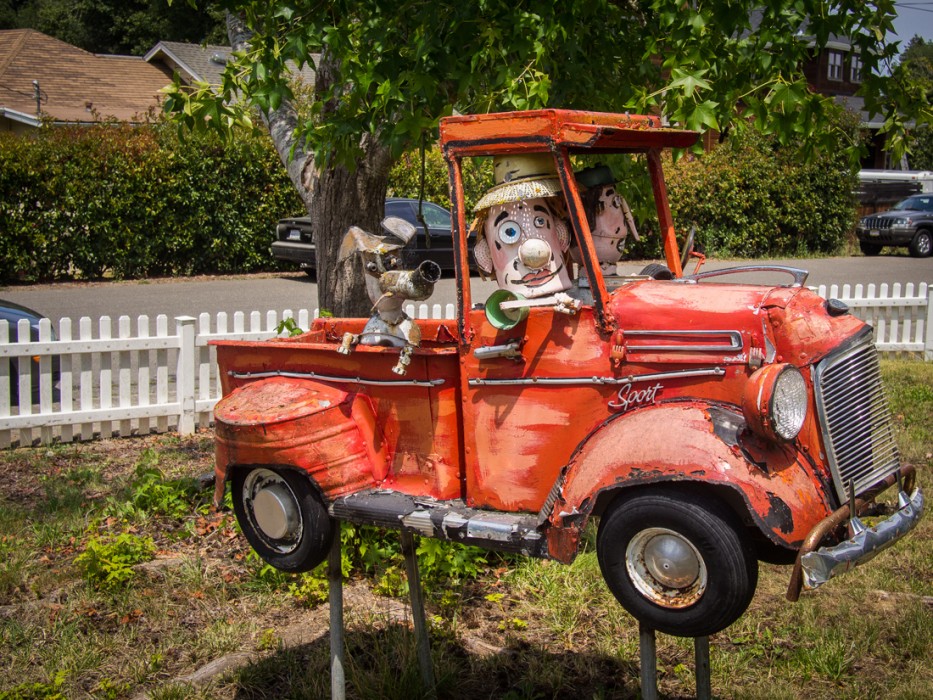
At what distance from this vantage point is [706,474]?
2482 mm

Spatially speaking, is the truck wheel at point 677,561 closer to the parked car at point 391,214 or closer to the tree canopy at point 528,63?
the tree canopy at point 528,63

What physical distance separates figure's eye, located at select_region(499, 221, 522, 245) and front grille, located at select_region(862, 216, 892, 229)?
2367cm

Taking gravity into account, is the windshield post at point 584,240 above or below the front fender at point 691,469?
above

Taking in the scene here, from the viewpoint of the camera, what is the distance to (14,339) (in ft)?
28.0

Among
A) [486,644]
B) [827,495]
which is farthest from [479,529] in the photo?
[486,644]

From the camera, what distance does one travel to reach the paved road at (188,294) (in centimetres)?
1398

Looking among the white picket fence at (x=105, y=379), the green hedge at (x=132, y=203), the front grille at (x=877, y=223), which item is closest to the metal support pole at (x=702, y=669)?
the white picket fence at (x=105, y=379)

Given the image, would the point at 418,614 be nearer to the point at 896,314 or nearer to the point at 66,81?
the point at 896,314

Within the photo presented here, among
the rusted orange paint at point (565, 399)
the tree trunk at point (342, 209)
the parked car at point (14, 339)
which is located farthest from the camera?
the parked car at point (14, 339)

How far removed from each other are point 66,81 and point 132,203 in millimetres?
16325

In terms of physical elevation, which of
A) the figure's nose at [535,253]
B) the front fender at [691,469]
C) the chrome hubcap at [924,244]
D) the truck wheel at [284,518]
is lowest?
the truck wheel at [284,518]

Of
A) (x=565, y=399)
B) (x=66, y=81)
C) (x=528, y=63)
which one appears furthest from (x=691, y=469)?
(x=66, y=81)

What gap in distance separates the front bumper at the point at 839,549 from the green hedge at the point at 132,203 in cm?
1397

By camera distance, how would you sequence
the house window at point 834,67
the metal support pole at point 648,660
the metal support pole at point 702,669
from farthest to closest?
the house window at point 834,67 < the metal support pole at point 702,669 < the metal support pole at point 648,660
